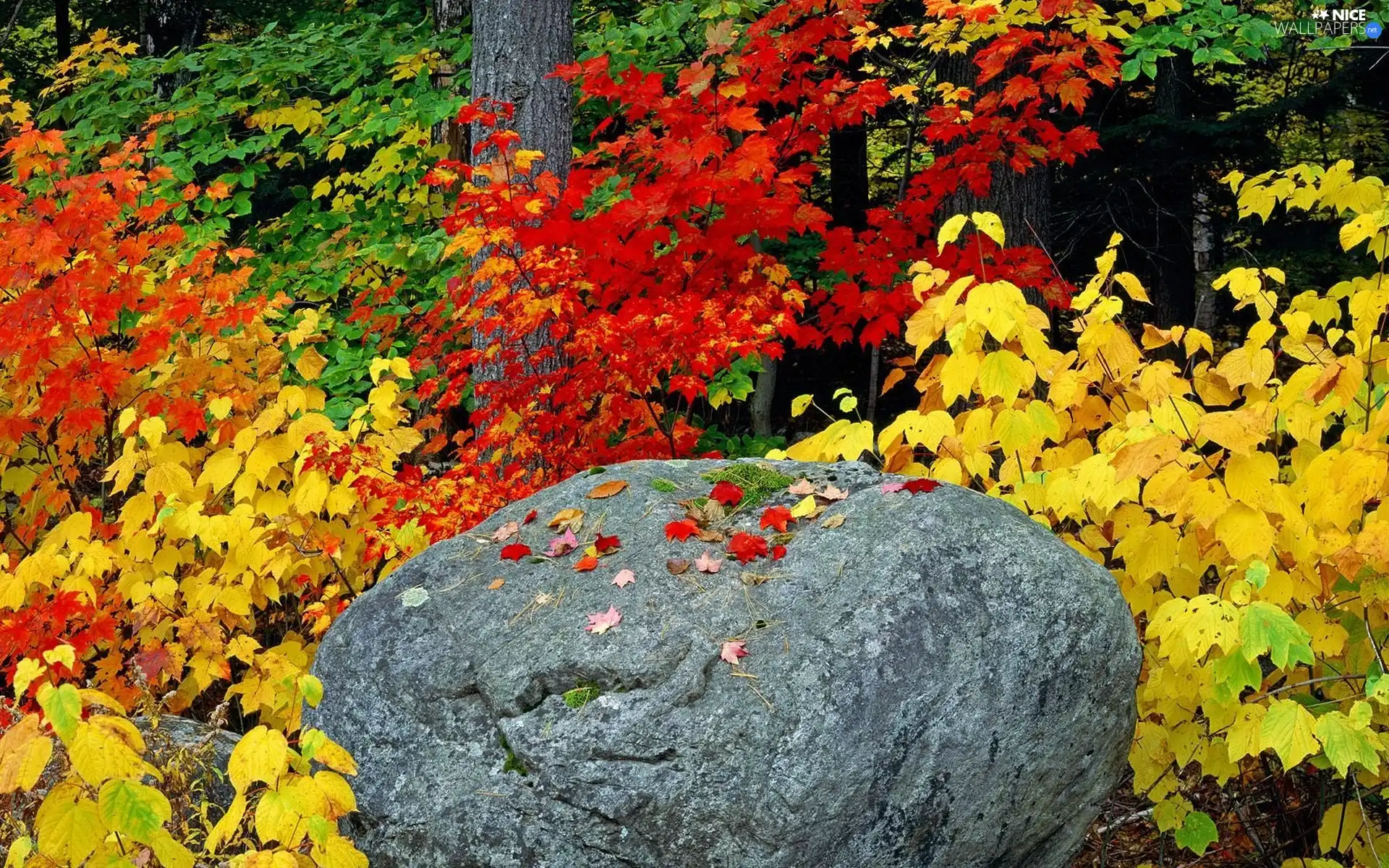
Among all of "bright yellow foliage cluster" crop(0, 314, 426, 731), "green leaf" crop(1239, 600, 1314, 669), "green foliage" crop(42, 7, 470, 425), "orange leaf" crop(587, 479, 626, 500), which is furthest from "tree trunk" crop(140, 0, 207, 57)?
"green leaf" crop(1239, 600, 1314, 669)

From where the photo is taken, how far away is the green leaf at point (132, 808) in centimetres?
185

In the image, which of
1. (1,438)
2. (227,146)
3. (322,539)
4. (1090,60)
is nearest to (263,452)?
(322,539)

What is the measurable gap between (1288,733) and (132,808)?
7.22 feet

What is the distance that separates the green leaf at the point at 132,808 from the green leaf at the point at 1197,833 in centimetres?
241

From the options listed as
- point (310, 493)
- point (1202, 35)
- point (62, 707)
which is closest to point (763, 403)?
point (1202, 35)

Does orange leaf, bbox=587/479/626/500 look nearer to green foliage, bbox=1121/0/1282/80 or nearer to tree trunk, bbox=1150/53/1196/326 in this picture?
green foliage, bbox=1121/0/1282/80

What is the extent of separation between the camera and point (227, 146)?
23.4 ft

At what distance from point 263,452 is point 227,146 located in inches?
153

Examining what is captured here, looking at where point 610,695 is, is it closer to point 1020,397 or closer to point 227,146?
point 1020,397

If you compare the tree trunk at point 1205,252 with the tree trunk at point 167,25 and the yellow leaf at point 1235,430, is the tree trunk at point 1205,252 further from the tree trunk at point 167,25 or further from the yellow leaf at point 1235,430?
the tree trunk at point 167,25

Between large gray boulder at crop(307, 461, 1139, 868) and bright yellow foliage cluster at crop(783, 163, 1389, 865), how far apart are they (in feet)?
0.87

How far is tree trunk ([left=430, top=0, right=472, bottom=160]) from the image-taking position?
6.86m

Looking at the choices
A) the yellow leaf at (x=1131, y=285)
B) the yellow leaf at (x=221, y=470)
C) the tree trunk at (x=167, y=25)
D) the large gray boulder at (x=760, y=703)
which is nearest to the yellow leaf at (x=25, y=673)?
the large gray boulder at (x=760, y=703)

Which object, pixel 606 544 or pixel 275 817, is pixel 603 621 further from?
pixel 275 817
